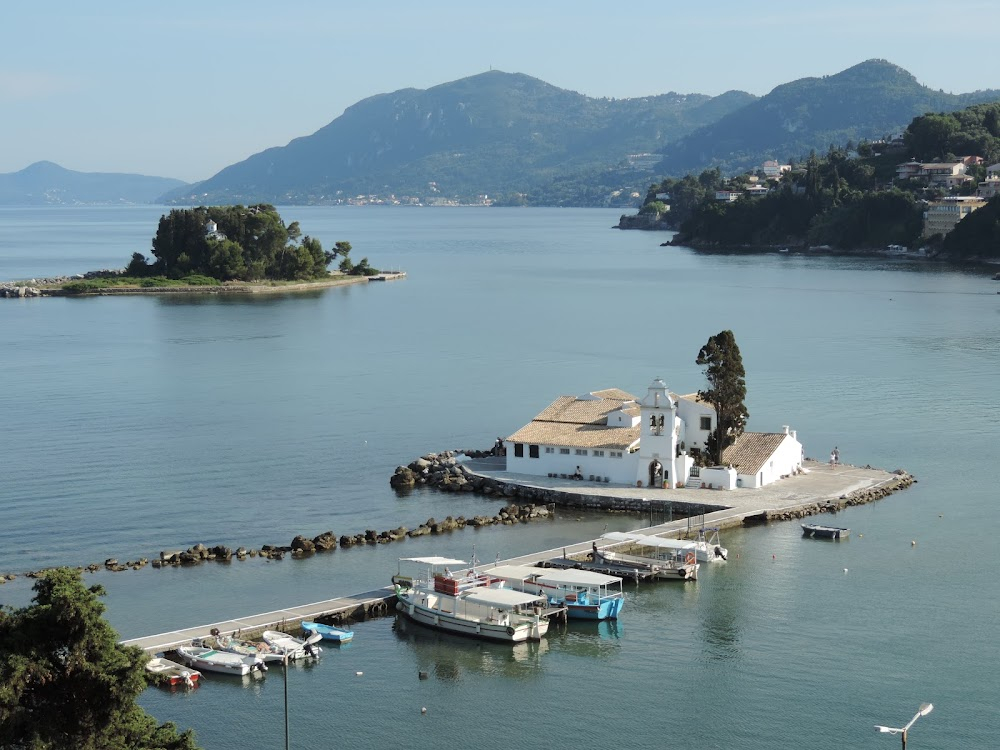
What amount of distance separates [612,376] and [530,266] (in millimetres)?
83261

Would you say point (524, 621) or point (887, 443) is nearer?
point (524, 621)

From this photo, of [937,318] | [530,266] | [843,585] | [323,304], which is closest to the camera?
[843,585]

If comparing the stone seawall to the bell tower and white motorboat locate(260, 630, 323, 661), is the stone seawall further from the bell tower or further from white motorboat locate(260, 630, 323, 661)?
white motorboat locate(260, 630, 323, 661)

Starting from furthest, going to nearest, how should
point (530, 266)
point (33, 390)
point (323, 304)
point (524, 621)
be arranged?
point (530, 266) < point (323, 304) < point (33, 390) < point (524, 621)

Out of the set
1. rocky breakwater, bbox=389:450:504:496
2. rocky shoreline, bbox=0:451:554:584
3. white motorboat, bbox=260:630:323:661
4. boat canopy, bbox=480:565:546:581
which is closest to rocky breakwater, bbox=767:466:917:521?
rocky shoreline, bbox=0:451:554:584

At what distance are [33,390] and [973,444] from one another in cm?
3735

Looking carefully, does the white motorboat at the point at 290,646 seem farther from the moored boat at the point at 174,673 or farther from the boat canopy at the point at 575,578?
the boat canopy at the point at 575,578

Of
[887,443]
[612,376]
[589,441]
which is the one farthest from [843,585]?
[612,376]

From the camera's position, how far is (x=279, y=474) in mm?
42344

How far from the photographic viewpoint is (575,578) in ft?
95.8

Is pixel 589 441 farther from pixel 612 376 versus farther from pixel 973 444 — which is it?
pixel 612 376

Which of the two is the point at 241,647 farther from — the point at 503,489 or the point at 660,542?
the point at 503,489

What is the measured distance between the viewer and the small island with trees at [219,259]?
4341 inches

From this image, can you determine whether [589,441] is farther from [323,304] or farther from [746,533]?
[323,304]
